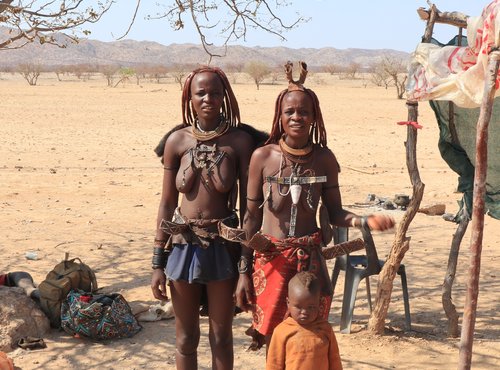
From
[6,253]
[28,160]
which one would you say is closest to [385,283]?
[6,253]

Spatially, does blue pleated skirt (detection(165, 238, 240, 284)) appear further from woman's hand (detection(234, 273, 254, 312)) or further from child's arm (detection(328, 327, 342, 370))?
child's arm (detection(328, 327, 342, 370))

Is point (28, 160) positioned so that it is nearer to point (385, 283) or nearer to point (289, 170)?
point (385, 283)

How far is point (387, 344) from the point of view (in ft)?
15.2

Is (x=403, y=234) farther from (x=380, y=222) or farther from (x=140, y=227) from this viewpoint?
(x=140, y=227)

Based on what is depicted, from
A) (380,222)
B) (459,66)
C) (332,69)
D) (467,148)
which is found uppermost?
(332,69)

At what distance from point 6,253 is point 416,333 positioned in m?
3.82

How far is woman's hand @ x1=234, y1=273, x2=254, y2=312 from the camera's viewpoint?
3102mm

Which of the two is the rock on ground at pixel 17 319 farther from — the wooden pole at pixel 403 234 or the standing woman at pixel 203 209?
the wooden pole at pixel 403 234

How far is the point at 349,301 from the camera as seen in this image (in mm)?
4750

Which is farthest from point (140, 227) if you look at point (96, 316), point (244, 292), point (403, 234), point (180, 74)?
point (180, 74)

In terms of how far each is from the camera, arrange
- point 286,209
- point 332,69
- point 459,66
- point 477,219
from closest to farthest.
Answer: point 477,219 < point 286,209 < point 459,66 < point 332,69

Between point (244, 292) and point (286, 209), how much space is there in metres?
0.40

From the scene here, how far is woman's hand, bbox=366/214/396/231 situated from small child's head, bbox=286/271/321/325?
32cm

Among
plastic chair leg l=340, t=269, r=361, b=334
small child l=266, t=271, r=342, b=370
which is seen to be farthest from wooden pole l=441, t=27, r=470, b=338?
small child l=266, t=271, r=342, b=370
